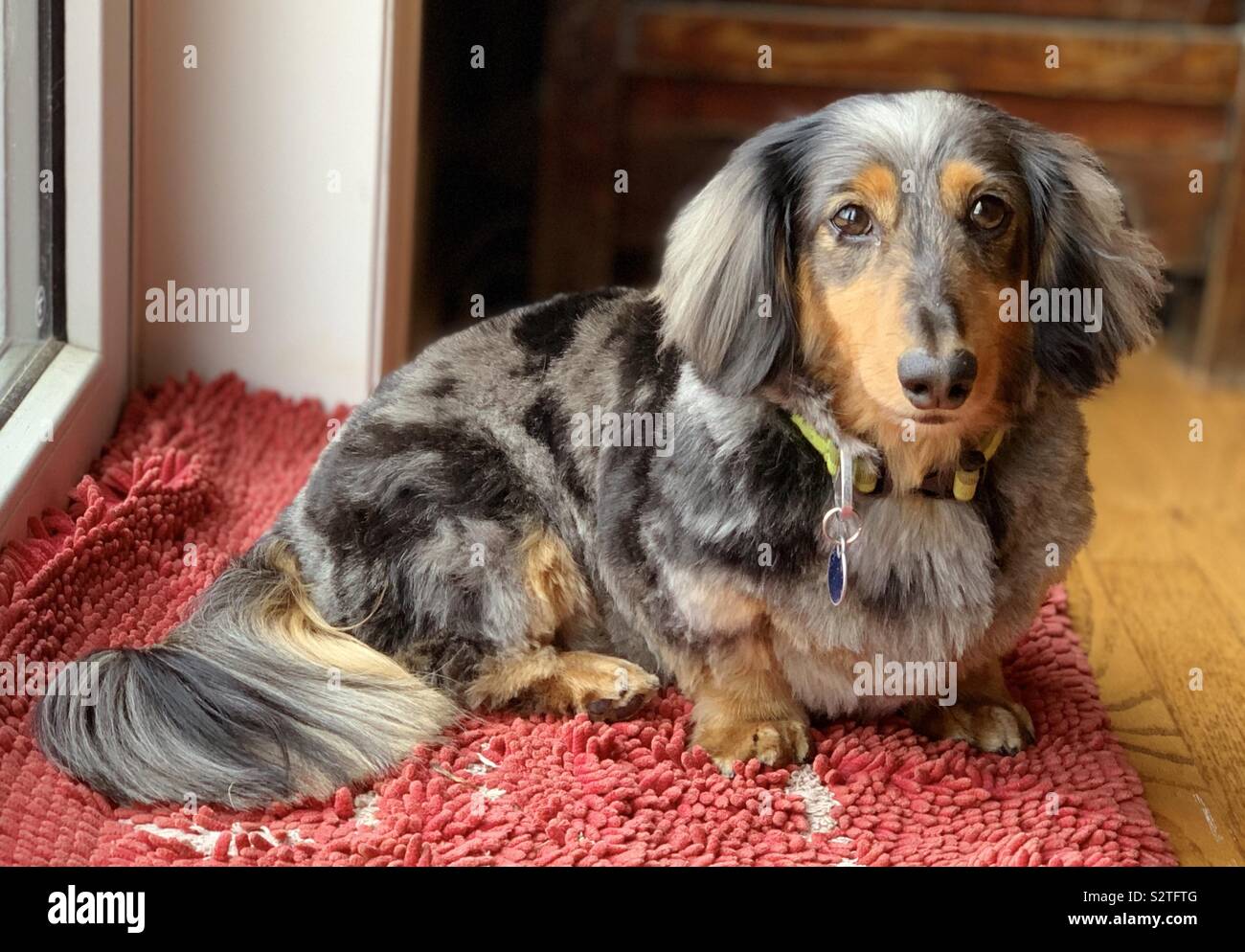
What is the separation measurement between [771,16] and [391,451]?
8.04 ft

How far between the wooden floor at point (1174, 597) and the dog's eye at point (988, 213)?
2.61 feet

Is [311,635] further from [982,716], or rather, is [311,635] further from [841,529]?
[982,716]

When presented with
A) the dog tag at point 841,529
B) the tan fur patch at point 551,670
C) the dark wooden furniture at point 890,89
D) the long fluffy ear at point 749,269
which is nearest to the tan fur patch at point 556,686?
the tan fur patch at point 551,670

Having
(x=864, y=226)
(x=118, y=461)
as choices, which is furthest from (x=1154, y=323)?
(x=118, y=461)

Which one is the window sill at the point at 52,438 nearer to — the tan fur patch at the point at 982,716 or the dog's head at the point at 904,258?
the dog's head at the point at 904,258

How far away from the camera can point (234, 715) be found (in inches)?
66.9

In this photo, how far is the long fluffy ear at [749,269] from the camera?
1704 mm

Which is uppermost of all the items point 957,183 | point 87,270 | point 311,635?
point 957,183

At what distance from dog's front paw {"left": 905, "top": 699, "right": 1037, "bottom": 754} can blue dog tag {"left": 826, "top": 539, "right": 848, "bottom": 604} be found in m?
0.32

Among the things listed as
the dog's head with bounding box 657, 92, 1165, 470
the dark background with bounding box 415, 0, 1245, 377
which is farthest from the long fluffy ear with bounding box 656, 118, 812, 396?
the dark background with bounding box 415, 0, 1245, 377

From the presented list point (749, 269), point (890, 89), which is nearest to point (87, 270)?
point (749, 269)

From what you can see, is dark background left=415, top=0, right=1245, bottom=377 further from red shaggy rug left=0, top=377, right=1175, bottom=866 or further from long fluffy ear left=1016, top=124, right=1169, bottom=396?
long fluffy ear left=1016, top=124, right=1169, bottom=396

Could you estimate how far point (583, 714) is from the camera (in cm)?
189

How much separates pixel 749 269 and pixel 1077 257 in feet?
1.29
